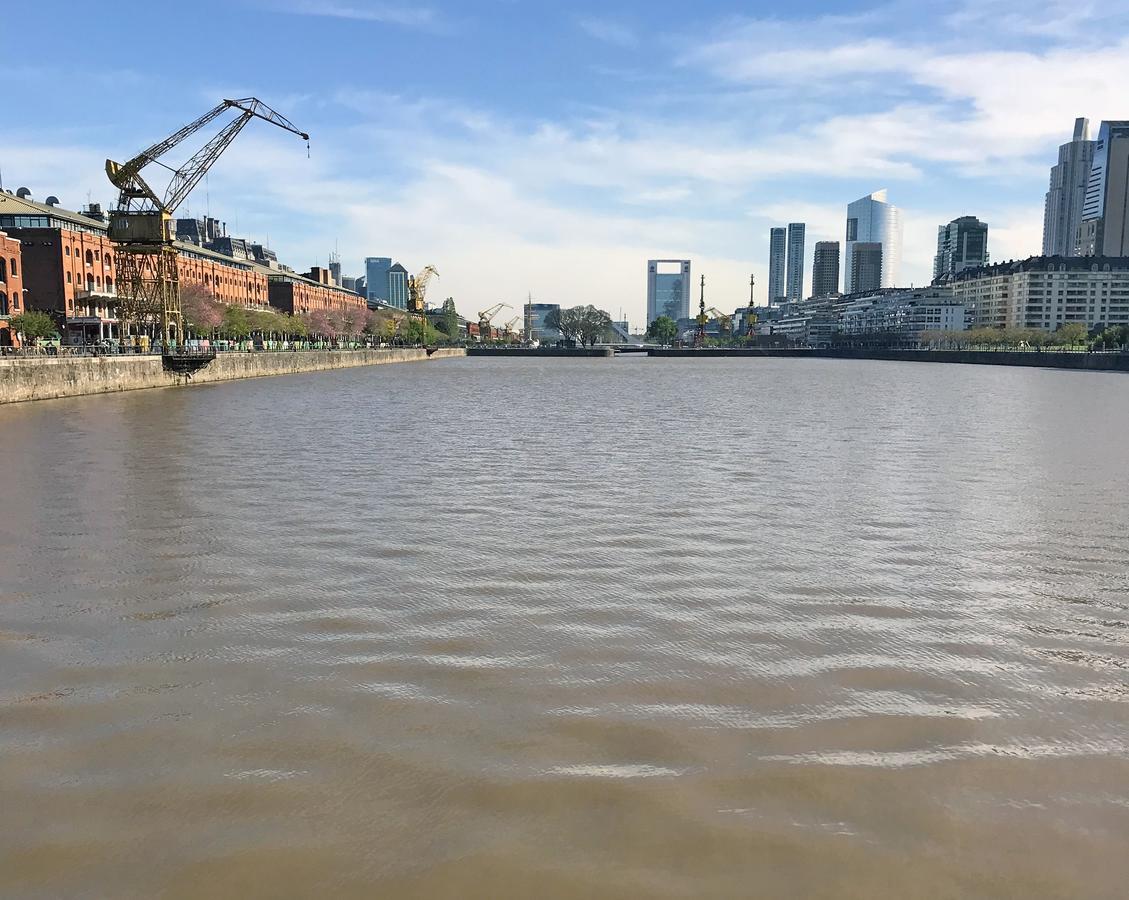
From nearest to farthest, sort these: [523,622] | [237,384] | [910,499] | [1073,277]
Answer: [523,622] < [910,499] < [237,384] < [1073,277]

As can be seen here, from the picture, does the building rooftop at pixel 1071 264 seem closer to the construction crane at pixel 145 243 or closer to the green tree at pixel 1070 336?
the green tree at pixel 1070 336

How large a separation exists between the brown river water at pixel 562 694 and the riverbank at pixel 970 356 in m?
94.7

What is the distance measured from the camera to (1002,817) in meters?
4.65

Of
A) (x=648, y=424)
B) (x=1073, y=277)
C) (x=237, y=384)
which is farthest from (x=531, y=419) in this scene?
(x=1073, y=277)

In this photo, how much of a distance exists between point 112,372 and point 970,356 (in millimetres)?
113683

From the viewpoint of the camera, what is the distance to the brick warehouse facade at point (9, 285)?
59.5 metres

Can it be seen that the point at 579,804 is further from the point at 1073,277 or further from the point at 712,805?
the point at 1073,277

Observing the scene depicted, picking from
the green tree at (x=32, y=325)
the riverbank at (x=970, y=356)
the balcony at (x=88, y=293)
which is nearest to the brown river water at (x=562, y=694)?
the green tree at (x=32, y=325)

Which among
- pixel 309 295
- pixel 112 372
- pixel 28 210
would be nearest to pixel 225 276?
pixel 309 295

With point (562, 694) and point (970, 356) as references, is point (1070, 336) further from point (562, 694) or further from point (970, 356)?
point (562, 694)

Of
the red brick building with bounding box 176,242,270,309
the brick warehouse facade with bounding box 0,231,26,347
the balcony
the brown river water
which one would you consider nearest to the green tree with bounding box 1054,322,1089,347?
the red brick building with bounding box 176,242,270,309

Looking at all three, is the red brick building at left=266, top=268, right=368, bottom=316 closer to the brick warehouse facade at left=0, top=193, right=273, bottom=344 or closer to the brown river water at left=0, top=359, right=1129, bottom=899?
the brick warehouse facade at left=0, top=193, right=273, bottom=344

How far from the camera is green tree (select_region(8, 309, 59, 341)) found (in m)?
57.4

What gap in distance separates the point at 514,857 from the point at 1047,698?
4.04m
